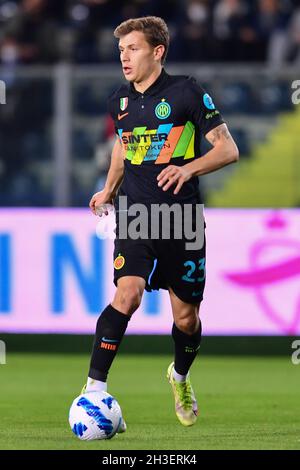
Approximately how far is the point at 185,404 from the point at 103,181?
5927 millimetres

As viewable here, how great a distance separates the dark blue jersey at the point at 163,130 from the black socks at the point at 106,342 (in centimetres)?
72

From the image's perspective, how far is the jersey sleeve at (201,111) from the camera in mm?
7375

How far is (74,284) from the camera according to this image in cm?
1219

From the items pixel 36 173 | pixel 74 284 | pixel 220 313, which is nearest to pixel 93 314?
pixel 74 284

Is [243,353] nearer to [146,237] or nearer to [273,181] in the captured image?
[273,181]

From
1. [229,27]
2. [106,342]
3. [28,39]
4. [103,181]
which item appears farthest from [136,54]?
[28,39]

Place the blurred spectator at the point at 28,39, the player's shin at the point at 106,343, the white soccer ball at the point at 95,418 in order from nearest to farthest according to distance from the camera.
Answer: the white soccer ball at the point at 95,418
the player's shin at the point at 106,343
the blurred spectator at the point at 28,39

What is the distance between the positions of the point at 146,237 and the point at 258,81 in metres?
6.40

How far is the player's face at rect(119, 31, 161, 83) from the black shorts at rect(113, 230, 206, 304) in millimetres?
968

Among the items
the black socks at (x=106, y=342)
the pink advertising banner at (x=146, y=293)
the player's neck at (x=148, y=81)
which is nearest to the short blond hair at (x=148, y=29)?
the player's neck at (x=148, y=81)

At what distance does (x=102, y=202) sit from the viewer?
7750 mm

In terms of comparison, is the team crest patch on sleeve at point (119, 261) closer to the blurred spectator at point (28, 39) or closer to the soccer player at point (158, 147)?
the soccer player at point (158, 147)

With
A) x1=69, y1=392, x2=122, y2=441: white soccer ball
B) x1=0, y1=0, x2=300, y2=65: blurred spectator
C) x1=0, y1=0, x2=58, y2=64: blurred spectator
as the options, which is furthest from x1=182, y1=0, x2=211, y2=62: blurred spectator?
x1=69, y1=392, x2=122, y2=441: white soccer ball

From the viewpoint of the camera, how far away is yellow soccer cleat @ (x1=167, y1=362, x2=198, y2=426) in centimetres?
774
